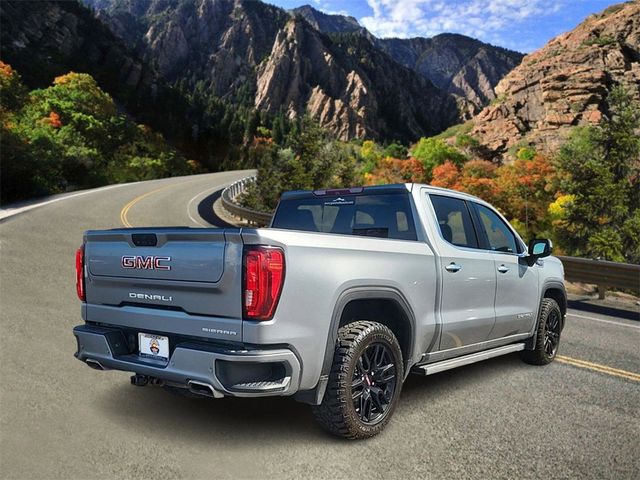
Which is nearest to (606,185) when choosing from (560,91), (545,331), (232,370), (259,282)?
(545,331)

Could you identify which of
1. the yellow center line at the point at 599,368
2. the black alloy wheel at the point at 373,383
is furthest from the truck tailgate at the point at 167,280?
the yellow center line at the point at 599,368

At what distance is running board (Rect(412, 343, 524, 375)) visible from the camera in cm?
413

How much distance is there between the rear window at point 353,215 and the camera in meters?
4.41

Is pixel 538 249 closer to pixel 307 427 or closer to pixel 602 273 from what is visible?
pixel 307 427

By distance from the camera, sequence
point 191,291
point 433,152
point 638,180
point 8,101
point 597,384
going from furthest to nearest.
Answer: point 433,152 → point 8,101 → point 638,180 → point 597,384 → point 191,291

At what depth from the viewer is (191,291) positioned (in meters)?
3.22

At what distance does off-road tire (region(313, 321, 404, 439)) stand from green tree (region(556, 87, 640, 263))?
92.7ft

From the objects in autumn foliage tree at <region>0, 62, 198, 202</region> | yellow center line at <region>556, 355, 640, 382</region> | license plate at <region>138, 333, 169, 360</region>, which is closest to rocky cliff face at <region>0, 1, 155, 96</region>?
autumn foliage tree at <region>0, 62, 198, 202</region>

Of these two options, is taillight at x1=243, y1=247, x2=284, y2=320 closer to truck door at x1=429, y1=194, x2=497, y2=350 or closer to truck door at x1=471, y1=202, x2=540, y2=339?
truck door at x1=429, y1=194, x2=497, y2=350

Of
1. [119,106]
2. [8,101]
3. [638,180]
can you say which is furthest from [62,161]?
[119,106]

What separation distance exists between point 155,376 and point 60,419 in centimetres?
101

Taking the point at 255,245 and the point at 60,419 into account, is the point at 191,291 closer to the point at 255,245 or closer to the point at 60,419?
the point at 255,245

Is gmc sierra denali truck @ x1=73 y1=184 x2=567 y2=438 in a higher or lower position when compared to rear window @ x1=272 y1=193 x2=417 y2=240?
lower

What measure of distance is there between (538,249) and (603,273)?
584 centimetres
